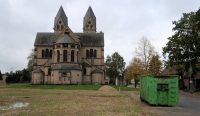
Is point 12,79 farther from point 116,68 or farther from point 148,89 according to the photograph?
point 148,89

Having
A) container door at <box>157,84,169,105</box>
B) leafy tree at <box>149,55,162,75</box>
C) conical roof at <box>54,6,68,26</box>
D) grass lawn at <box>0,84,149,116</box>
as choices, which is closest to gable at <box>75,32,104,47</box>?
conical roof at <box>54,6,68,26</box>

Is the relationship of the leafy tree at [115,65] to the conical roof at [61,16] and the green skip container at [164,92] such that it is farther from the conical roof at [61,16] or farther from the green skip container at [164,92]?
the green skip container at [164,92]

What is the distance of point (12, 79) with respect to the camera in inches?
5030

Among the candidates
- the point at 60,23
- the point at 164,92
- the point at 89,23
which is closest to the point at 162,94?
the point at 164,92

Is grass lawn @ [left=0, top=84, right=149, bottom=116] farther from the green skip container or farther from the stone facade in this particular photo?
the stone facade

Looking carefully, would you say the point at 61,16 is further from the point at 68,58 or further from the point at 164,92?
the point at 164,92

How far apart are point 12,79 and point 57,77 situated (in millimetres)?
34369

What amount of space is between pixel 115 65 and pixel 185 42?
10770 centimetres

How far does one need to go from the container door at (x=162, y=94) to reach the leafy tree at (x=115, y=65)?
5344 inches

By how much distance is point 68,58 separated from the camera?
101 m

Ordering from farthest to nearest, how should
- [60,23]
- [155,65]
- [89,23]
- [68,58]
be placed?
1. [89,23]
2. [60,23]
3. [68,58]
4. [155,65]

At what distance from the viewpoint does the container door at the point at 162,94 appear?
31.2 meters

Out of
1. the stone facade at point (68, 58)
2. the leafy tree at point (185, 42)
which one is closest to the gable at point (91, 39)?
the stone facade at point (68, 58)

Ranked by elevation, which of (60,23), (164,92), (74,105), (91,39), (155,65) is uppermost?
(60,23)
